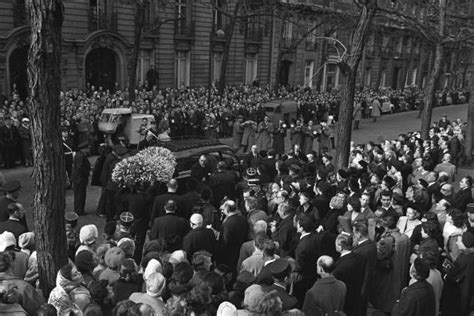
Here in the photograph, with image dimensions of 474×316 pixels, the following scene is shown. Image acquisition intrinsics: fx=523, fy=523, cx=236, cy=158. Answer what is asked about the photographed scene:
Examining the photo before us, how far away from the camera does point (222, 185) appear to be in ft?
37.3

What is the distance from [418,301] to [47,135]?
14.5ft

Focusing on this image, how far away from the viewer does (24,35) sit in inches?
1041

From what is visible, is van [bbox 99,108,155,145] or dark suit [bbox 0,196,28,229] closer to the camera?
dark suit [bbox 0,196,28,229]

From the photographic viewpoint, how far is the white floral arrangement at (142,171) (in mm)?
10695

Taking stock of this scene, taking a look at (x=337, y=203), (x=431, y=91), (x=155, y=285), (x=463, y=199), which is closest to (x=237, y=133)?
(x=431, y=91)

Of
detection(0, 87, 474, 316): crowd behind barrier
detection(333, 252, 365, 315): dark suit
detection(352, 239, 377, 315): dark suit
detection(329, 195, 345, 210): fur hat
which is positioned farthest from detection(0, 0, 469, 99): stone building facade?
detection(333, 252, 365, 315): dark suit

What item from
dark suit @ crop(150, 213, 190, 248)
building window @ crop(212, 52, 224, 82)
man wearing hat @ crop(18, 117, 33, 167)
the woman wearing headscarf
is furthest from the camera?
building window @ crop(212, 52, 224, 82)

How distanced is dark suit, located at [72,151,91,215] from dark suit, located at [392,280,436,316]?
8.34m

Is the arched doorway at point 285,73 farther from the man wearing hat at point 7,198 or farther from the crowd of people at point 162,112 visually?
the man wearing hat at point 7,198

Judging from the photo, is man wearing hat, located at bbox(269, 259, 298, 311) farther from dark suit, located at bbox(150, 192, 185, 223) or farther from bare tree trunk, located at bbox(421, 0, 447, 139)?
bare tree trunk, located at bbox(421, 0, 447, 139)

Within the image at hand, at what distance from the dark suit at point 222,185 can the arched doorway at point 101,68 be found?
70.4 ft

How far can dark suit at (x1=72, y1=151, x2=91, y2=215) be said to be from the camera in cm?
1202

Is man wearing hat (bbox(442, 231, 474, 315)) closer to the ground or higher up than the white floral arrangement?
closer to the ground

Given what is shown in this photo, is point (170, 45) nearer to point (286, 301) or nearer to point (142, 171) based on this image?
point (142, 171)
